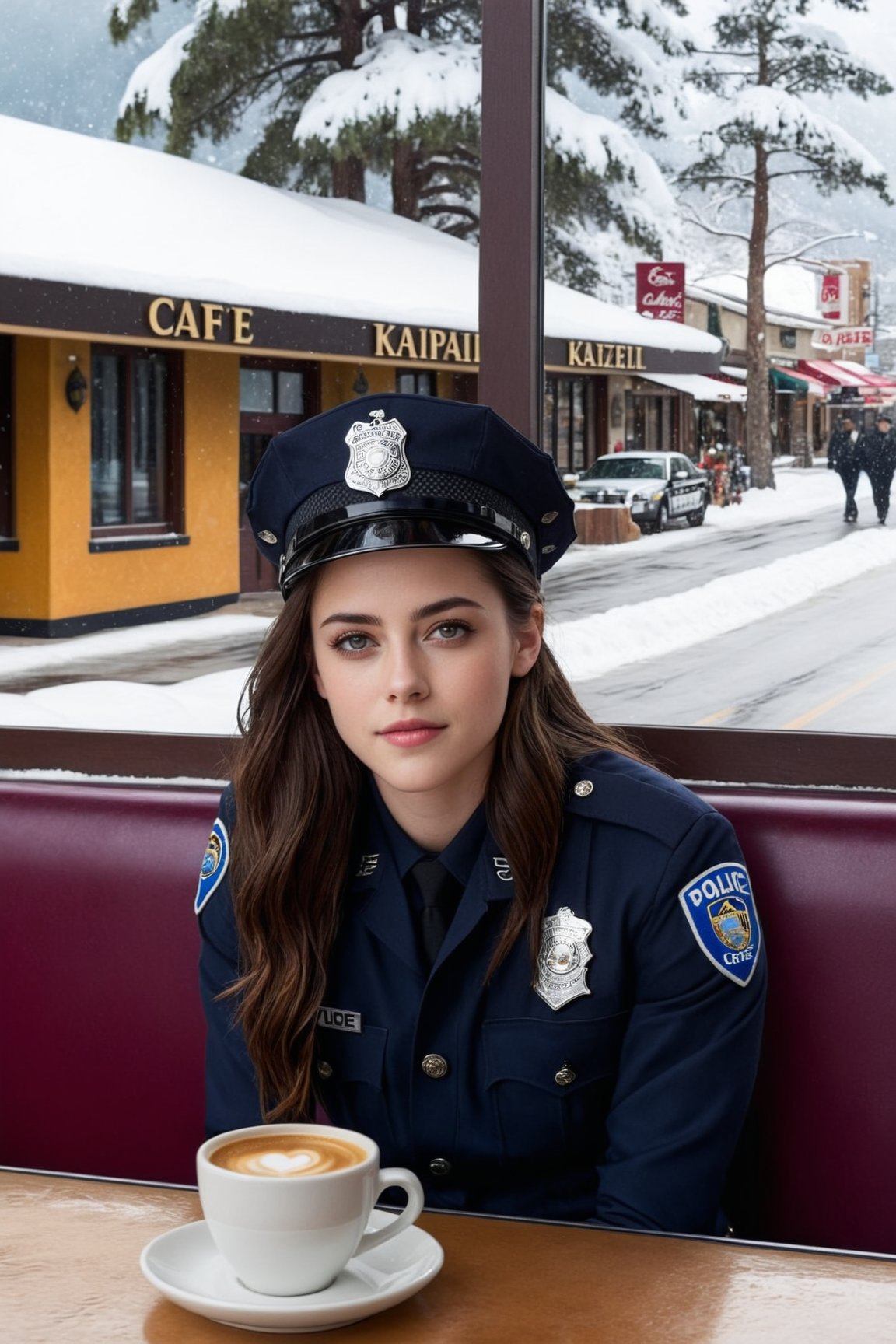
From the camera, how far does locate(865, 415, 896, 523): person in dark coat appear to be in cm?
252

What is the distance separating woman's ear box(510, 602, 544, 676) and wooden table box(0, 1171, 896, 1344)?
56cm

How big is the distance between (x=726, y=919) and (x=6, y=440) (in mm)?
2116

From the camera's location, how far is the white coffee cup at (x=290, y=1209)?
801 millimetres

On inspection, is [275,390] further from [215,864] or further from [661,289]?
[215,864]

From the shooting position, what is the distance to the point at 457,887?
1.43 metres

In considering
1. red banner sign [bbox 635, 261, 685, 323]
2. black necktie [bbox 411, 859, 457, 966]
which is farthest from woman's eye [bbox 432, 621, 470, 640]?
red banner sign [bbox 635, 261, 685, 323]

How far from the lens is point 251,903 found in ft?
4.58

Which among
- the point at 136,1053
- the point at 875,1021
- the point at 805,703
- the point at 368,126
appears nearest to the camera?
the point at 875,1021

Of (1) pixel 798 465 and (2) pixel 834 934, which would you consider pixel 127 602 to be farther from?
(2) pixel 834 934

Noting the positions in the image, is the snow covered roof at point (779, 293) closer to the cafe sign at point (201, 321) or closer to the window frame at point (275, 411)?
the window frame at point (275, 411)

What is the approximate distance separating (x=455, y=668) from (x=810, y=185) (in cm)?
158

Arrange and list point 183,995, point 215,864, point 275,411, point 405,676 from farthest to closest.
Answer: point 275,411 → point 183,995 → point 215,864 → point 405,676

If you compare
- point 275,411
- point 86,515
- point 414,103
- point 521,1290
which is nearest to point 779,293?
point 414,103

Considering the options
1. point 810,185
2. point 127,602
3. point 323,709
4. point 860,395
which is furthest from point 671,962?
point 127,602
